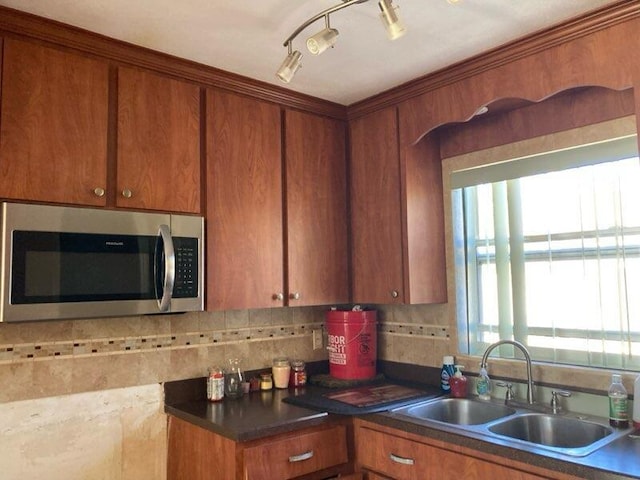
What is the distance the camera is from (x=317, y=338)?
9.18 feet

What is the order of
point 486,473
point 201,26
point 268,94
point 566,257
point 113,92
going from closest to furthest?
point 486,473 → point 201,26 → point 113,92 → point 566,257 → point 268,94

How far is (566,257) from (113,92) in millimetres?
1921

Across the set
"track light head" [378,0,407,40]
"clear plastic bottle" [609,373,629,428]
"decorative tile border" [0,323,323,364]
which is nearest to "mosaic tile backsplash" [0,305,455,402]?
"decorative tile border" [0,323,323,364]

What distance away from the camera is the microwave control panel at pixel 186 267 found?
199 centimetres

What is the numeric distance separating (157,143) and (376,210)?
3.53 ft

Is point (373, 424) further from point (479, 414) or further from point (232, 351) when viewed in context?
point (232, 351)

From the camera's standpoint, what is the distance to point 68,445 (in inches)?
76.9

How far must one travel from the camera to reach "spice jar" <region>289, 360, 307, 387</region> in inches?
101

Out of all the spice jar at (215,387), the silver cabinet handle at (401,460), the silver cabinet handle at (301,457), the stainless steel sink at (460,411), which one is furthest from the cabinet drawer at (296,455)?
the spice jar at (215,387)

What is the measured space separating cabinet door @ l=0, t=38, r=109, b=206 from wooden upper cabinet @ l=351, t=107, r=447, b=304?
48.9 inches

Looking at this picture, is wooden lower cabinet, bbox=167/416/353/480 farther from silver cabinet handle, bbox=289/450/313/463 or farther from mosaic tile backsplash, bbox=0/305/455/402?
mosaic tile backsplash, bbox=0/305/455/402

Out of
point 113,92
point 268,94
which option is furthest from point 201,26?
point 268,94

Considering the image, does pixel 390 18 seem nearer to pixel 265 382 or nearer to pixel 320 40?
pixel 320 40

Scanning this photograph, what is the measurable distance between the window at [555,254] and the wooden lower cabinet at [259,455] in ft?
2.72
